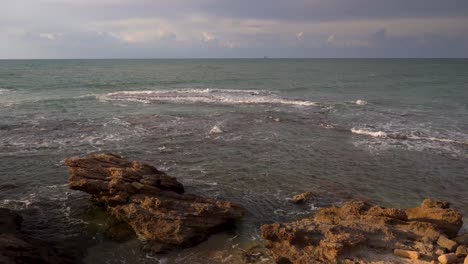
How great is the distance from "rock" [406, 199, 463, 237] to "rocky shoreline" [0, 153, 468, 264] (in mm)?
14

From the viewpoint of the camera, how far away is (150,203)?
1655 cm

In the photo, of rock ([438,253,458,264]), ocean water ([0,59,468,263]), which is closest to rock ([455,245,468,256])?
rock ([438,253,458,264])

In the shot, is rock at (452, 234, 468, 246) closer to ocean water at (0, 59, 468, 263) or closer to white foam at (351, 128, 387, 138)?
ocean water at (0, 59, 468, 263)

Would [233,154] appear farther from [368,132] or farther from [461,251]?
A: [461,251]

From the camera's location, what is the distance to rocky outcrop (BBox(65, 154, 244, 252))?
15500 mm

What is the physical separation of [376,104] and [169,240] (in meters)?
44.9

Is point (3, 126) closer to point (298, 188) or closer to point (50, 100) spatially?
point (50, 100)

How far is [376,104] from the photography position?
174 ft

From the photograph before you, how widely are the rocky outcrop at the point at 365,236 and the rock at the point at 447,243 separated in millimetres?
99

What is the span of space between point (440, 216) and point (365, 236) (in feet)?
13.1

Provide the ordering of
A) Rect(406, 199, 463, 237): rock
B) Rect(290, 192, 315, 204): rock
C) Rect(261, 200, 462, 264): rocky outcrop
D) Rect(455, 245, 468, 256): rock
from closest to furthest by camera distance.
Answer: Rect(455, 245, 468, 256): rock → Rect(261, 200, 462, 264): rocky outcrop → Rect(406, 199, 463, 237): rock → Rect(290, 192, 315, 204): rock

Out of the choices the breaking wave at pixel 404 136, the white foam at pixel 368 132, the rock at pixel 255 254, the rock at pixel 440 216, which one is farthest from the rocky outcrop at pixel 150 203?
the breaking wave at pixel 404 136

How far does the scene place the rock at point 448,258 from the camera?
12664mm

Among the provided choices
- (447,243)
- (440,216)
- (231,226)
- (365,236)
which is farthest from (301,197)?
(447,243)
